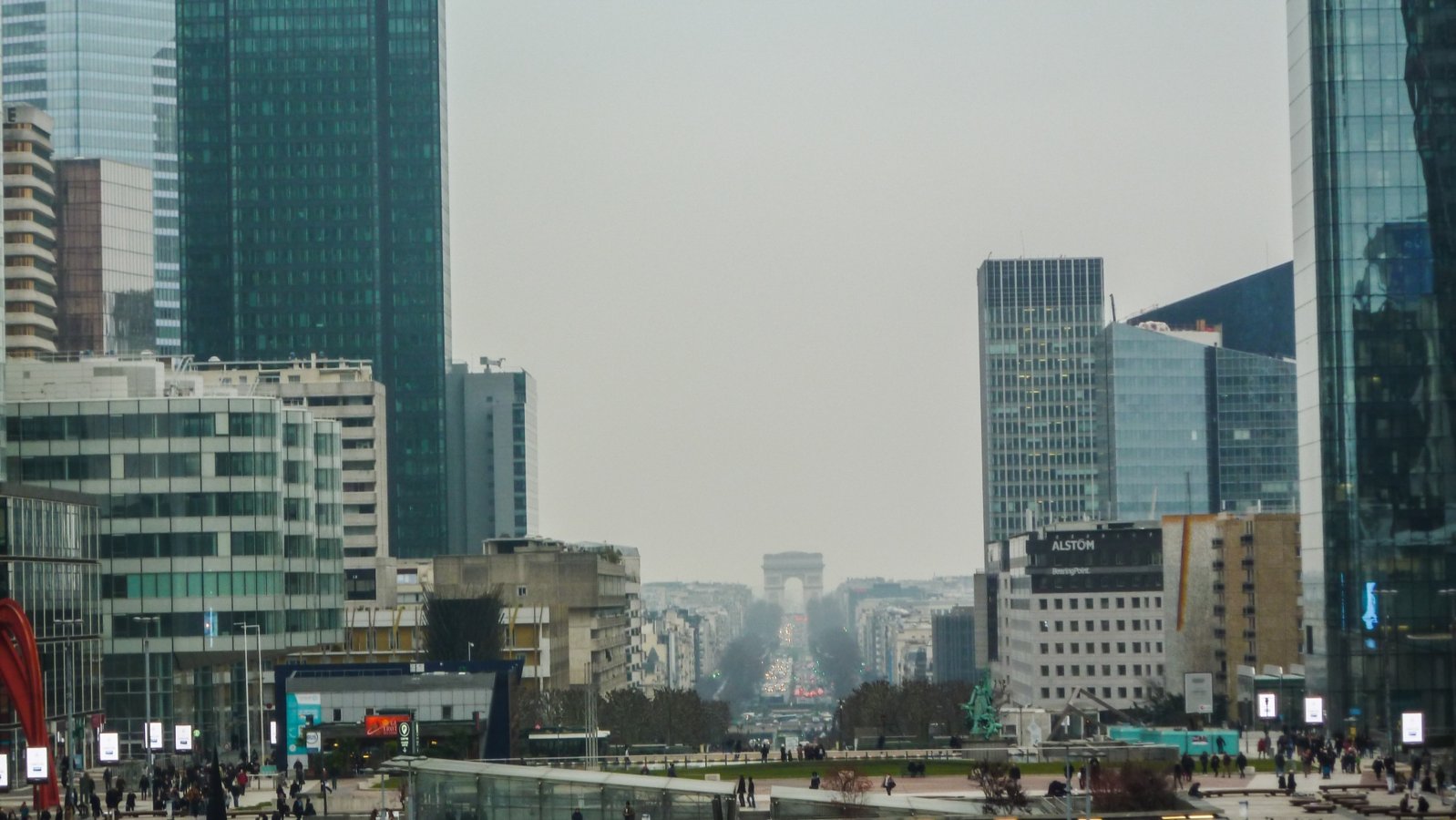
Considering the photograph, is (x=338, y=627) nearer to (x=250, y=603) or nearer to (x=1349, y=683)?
(x=250, y=603)

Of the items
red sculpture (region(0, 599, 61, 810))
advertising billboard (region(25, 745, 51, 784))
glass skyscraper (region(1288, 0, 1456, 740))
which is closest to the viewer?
advertising billboard (region(25, 745, 51, 784))

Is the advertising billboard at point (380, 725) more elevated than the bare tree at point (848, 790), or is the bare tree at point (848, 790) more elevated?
the advertising billboard at point (380, 725)

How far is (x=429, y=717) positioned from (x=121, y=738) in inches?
1274

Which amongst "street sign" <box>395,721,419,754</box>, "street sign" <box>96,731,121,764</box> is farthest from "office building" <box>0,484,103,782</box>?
"street sign" <box>395,721,419,754</box>

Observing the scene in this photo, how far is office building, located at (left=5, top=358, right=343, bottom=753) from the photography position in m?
141

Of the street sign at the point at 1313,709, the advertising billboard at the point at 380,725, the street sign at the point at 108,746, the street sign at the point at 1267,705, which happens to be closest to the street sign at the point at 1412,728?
the street sign at the point at 1313,709

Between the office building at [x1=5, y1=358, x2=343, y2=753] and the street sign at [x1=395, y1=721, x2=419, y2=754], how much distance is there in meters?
36.3

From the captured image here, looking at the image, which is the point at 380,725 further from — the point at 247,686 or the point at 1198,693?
the point at 1198,693

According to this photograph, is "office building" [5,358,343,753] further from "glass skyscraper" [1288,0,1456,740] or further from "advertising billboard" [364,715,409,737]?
"glass skyscraper" [1288,0,1456,740]

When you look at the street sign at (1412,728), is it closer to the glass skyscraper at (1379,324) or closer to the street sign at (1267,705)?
the street sign at (1267,705)

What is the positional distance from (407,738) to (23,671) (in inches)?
729

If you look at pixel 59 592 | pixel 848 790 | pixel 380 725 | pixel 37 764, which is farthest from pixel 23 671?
pixel 848 790

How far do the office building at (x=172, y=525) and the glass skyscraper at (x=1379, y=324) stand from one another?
69533 mm

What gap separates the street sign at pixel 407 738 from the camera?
348 feet
